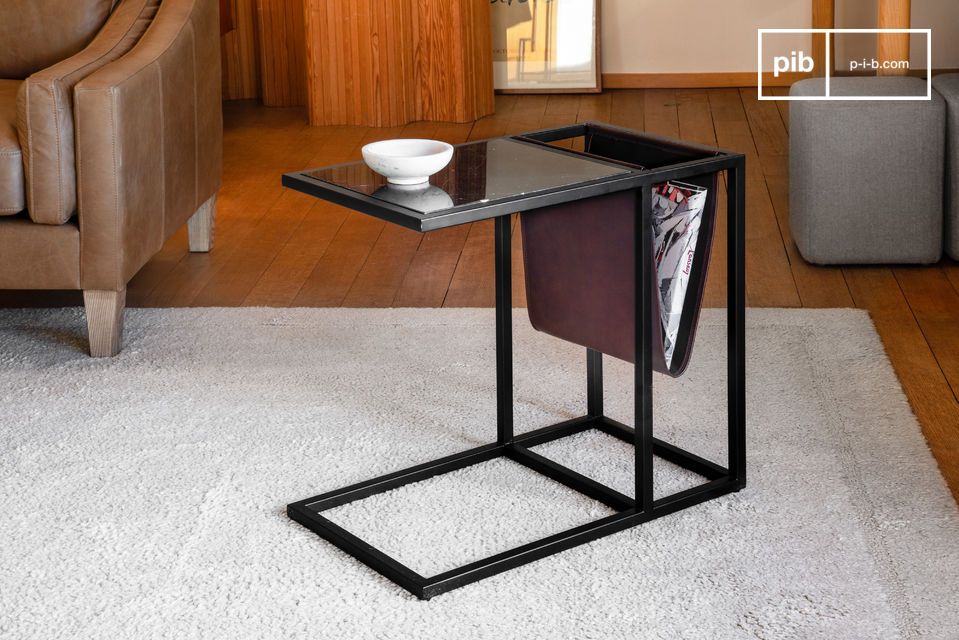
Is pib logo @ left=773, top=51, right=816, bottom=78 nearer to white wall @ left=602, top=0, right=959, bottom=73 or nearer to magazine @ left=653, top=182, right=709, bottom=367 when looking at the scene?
white wall @ left=602, top=0, right=959, bottom=73

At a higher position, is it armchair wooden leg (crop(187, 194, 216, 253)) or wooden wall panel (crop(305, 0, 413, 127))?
wooden wall panel (crop(305, 0, 413, 127))

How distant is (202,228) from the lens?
10.2 feet

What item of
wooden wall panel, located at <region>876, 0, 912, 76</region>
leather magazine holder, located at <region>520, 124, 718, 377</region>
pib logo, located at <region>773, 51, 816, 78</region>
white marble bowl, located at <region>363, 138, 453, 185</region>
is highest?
wooden wall panel, located at <region>876, 0, 912, 76</region>

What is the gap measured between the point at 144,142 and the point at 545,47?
8.94 ft

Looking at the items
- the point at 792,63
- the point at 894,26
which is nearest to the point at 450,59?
the point at 792,63

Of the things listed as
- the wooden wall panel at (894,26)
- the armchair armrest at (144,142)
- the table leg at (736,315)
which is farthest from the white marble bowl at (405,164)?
the wooden wall panel at (894,26)

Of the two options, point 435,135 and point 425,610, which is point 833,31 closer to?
point 435,135

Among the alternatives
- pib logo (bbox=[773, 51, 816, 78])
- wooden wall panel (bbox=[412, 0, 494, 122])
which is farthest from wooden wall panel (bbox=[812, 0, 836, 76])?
wooden wall panel (bbox=[412, 0, 494, 122])

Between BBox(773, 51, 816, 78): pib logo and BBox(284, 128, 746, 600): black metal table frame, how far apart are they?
3.23 meters

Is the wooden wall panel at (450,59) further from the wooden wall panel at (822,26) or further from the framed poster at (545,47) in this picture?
the wooden wall panel at (822,26)

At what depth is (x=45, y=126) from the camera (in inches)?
90.5

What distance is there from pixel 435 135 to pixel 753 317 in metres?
1.88

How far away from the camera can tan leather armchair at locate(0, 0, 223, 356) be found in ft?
7.55

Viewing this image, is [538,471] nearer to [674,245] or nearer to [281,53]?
[674,245]
